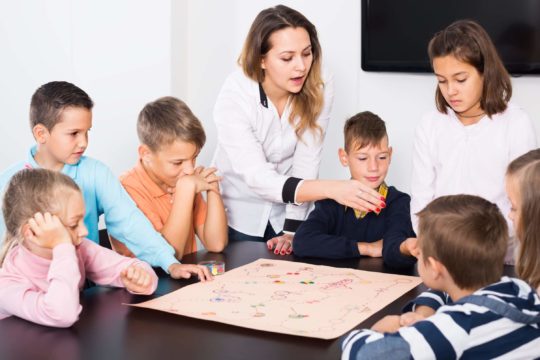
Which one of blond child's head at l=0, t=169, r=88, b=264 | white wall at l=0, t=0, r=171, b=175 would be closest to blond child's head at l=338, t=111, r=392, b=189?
blond child's head at l=0, t=169, r=88, b=264

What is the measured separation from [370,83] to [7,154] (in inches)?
83.9

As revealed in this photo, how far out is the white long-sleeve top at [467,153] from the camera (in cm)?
223


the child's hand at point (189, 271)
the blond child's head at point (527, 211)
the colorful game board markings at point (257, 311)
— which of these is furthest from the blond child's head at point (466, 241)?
the child's hand at point (189, 271)

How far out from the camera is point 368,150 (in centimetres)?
228

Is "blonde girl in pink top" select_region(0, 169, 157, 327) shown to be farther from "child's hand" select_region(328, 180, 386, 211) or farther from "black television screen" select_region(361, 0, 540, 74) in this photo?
"black television screen" select_region(361, 0, 540, 74)

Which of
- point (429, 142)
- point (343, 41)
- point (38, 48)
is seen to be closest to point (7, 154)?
point (38, 48)

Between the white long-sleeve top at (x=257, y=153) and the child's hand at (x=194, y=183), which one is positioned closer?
the child's hand at (x=194, y=183)

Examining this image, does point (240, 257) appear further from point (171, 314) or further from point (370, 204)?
point (171, 314)

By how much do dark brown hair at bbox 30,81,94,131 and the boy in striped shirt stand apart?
1.14 meters

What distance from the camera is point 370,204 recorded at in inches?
81.3

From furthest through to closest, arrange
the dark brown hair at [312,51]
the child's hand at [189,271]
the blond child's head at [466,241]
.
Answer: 1. the dark brown hair at [312,51]
2. the child's hand at [189,271]
3. the blond child's head at [466,241]

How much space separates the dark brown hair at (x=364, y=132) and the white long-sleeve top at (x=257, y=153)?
26 cm

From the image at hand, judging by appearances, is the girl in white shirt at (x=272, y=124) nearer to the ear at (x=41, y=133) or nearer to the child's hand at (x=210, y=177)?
the child's hand at (x=210, y=177)

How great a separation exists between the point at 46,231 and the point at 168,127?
84 cm
